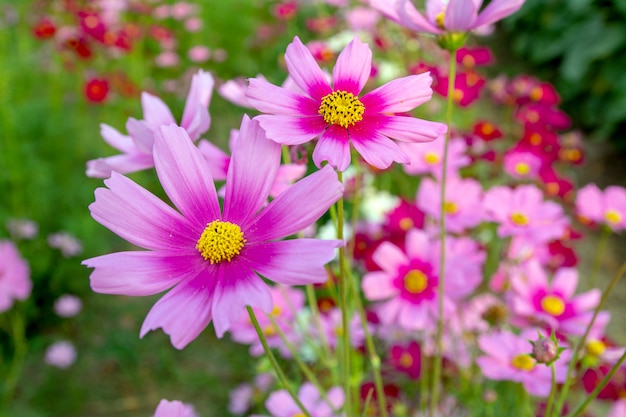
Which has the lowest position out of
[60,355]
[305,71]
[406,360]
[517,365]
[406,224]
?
[60,355]

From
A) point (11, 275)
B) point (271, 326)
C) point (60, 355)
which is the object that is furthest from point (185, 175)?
point (60, 355)

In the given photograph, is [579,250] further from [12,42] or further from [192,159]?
[12,42]

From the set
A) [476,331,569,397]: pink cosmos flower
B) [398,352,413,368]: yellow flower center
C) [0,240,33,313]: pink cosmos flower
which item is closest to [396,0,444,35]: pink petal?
[476,331,569,397]: pink cosmos flower

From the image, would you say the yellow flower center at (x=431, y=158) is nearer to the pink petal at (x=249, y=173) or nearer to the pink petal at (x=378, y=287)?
the pink petal at (x=378, y=287)

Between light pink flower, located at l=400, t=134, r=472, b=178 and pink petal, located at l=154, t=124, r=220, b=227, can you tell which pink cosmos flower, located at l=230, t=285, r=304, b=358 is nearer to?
light pink flower, located at l=400, t=134, r=472, b=178

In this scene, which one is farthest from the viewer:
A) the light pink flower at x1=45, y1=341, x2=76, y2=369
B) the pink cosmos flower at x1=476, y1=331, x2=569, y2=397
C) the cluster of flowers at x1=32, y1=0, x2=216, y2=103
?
A: the cluster of flowers at x1=32, y1=0, x2=216, y2=103

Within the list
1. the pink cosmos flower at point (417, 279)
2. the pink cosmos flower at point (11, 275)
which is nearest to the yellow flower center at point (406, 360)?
the pink cosmos flower at point (417, 279)

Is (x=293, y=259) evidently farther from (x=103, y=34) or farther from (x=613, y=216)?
(x=103, y=34)
